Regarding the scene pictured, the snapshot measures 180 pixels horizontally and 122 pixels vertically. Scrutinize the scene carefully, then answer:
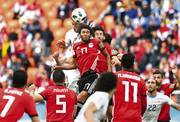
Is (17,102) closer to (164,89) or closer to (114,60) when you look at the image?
(114,60)

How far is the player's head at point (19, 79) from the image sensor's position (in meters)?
12.1

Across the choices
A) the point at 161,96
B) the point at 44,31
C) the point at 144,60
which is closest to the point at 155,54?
the point at 144,60

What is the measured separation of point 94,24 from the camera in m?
25.4

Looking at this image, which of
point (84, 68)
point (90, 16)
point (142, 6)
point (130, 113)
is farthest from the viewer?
point (90, 16)

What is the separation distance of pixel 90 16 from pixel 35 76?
489 cm

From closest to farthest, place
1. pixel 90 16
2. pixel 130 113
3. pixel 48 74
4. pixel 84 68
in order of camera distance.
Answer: pixel 130 113 → pixel 84 68 → pixel 48 74 → pixel 90 16

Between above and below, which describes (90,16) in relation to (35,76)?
above

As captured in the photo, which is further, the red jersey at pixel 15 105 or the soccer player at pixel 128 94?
the soccer player at pixel 128 94

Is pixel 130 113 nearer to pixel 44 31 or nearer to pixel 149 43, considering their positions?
pixel 149 43

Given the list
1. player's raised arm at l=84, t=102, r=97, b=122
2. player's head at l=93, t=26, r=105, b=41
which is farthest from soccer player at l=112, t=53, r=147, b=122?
player's raised arm at l=84, t=102, r=97, b=122

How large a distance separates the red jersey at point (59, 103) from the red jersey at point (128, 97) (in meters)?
0.73

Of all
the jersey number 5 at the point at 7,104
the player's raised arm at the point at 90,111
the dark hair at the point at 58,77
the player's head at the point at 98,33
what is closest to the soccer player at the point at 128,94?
the dark hair at the point at 58,77

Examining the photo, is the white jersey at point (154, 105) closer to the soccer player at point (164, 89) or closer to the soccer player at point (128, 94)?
the soccer player at point (164, 89)

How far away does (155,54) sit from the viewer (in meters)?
25.1
